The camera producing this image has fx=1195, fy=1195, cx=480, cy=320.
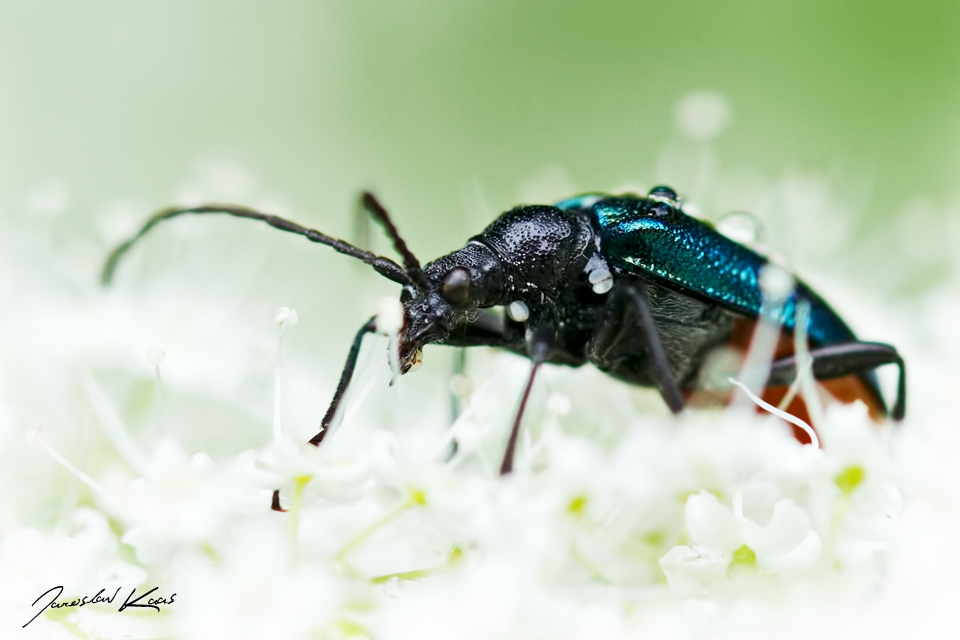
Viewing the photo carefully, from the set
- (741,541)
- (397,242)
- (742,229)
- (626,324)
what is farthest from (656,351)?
(742,229)

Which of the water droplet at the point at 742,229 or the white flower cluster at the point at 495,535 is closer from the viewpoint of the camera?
the white flower cluster at the point at 495,535

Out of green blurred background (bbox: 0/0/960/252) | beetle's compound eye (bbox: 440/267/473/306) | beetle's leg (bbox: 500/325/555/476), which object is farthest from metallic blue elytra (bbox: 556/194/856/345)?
green blurred background (bbox: 0/0/960/252)

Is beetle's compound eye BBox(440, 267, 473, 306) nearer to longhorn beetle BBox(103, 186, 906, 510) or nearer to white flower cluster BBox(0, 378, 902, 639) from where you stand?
longhorn beetle BBox(103, 186, 906, 510)

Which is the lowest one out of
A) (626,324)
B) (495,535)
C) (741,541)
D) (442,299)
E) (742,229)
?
(495,535)

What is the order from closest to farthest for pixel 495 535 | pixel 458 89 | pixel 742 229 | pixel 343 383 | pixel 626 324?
pixel 495 535, pixel 343 383, pixel 626 324, pixel 742 229, pixel 458 89
